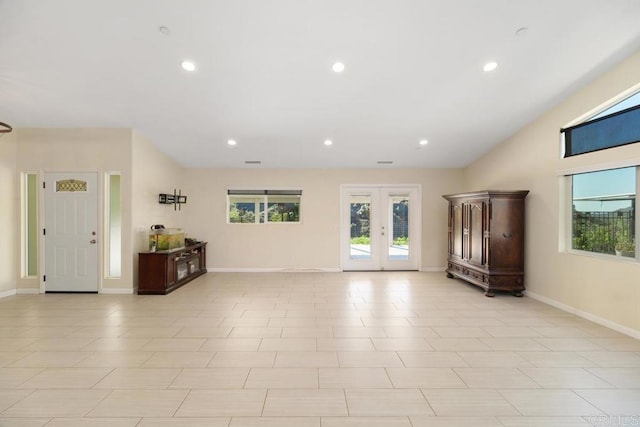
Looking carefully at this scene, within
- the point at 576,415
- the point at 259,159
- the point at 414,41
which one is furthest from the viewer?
the point at 259,159

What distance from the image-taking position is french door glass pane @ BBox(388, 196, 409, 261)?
7660mm

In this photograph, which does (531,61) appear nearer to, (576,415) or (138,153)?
(576,415)

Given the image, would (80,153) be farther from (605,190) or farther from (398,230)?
(605,190)

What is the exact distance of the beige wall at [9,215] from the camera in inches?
206

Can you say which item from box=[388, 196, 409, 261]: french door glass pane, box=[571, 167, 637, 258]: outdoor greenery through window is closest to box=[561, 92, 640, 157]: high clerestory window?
box=[571, 167, 637, 258]: outdoor greenery through window

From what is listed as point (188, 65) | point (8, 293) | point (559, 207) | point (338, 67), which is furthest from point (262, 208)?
point (559, 207)

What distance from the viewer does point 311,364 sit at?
9.38ft

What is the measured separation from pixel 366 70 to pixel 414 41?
0.67 meters

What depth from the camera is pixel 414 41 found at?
3387 mm

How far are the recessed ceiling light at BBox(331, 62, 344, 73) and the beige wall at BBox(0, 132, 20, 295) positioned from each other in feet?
18.3

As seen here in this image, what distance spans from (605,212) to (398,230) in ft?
13.2

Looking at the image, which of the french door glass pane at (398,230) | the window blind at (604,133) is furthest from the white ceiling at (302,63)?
the french door glass pane at (398,230)

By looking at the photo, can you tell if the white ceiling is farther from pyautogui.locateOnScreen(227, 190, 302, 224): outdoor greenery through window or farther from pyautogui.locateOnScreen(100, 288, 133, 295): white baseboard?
pyautogui.locateOnScreen(100, 288, 133, 295): white baseboard

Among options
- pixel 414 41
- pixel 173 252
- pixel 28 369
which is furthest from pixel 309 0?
pixel 173 252
